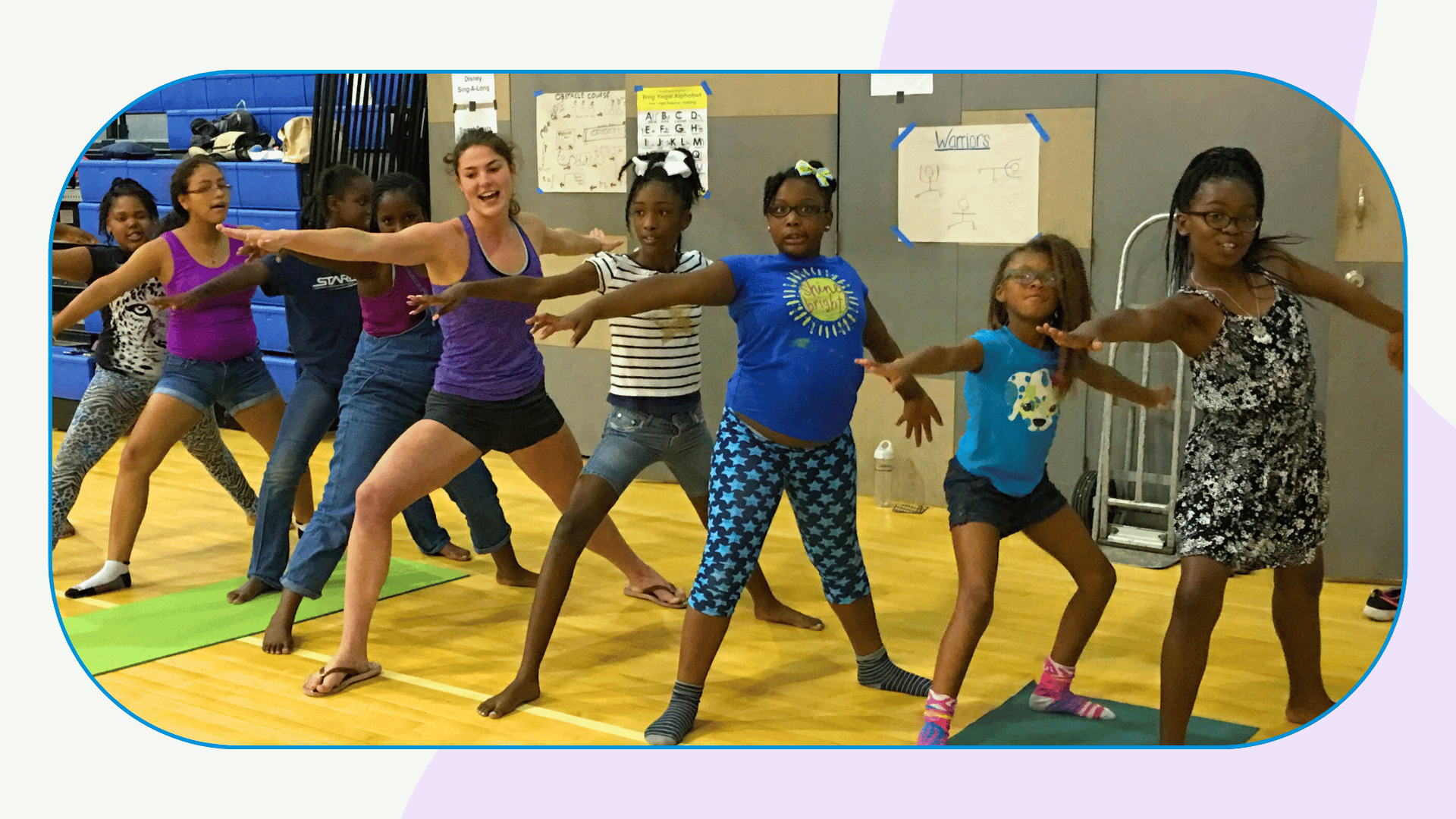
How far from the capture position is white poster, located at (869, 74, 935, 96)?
378cm

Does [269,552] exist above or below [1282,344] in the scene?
below

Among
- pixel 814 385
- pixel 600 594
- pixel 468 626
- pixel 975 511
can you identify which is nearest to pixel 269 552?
Answer: pixel 468 626

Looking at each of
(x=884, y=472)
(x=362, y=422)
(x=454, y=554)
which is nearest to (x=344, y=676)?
(x=362, y=422)

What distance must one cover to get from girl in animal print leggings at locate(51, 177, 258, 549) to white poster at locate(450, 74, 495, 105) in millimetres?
924

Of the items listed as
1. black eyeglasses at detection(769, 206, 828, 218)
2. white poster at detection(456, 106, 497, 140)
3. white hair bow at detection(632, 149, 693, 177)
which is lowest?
black eyeglasses at detection(769, 206, 828, 218)

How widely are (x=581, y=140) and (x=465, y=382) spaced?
77cm

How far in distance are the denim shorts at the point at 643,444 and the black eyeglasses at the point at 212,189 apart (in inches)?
51.0

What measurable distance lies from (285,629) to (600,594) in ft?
3.46

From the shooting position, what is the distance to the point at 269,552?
4832mm

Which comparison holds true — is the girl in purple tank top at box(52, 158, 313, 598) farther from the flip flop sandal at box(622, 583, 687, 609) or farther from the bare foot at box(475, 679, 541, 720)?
the bare foot at box(475, 679, 541, 720)

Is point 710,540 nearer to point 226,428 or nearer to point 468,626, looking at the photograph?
point 468,626

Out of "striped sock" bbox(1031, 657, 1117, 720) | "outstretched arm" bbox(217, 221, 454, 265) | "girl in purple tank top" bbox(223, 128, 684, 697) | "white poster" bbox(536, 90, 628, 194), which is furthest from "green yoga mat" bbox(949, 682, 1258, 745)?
"outstretched arm" bbox(217, 221, 454, 265)

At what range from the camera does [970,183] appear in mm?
3895

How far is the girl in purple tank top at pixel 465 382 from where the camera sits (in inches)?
153
